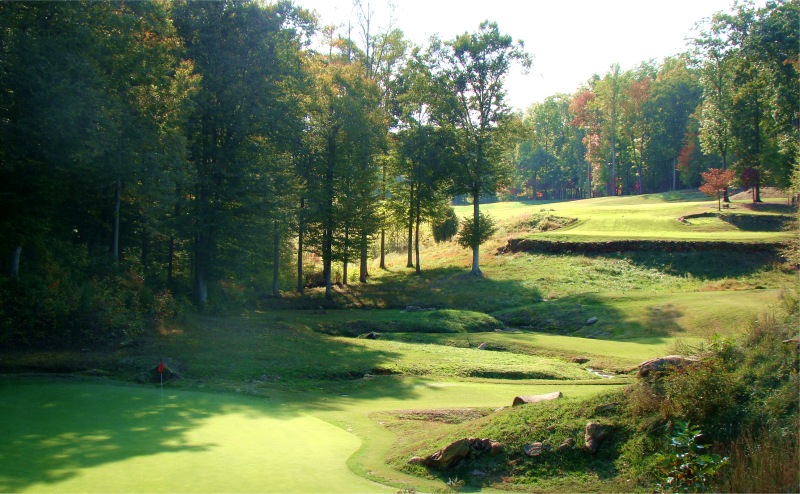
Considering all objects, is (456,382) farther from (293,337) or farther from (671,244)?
(671,244)

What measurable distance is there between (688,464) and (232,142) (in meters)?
27.0

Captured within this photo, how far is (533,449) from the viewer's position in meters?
9.66

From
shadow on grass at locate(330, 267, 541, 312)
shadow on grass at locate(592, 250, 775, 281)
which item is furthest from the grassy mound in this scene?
shadow on grass at locate(592, 250, 775, 281)

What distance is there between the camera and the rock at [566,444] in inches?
378

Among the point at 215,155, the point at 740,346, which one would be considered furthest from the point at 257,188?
the point at 740,346

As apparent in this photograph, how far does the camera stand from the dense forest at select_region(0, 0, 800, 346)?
792 inches

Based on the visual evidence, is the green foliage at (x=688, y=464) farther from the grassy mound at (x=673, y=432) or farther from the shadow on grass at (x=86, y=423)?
the shadow on grass at (x=86, y=423)

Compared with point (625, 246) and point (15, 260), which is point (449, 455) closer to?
point (15, 260)

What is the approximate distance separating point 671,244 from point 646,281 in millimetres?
5113

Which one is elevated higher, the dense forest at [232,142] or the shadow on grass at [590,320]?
the dense forest at [232,142]

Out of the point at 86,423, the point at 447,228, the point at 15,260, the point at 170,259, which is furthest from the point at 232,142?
the point at 447,228

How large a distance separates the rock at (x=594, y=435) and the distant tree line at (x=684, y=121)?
3654cm

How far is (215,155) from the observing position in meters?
29.9

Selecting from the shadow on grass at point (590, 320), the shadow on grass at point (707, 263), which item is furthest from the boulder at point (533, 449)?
the shadow on grass at point (707, 263)
